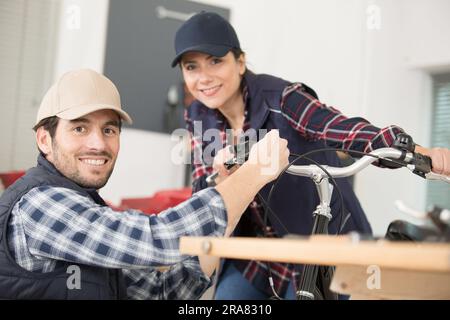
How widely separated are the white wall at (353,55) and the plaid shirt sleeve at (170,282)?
0.98m

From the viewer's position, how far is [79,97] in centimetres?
137

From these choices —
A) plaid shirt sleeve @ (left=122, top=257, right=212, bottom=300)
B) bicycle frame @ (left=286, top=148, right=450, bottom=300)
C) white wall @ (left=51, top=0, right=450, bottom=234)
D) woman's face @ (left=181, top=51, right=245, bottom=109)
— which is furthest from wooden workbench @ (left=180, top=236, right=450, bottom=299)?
white wall @ (left=51, top=0, right=450, bottom=234)

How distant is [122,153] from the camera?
329 centimetres

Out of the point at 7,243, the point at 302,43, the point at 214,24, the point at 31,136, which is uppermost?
the point at 302,43

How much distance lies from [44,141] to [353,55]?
182 cm

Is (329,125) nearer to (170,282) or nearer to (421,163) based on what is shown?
(421,163)

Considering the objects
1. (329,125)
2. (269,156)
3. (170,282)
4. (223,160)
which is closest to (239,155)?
(223,160)

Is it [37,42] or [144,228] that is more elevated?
[37,42]

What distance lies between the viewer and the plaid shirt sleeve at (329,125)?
1436 mm

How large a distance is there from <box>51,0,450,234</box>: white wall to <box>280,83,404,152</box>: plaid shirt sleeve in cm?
66
